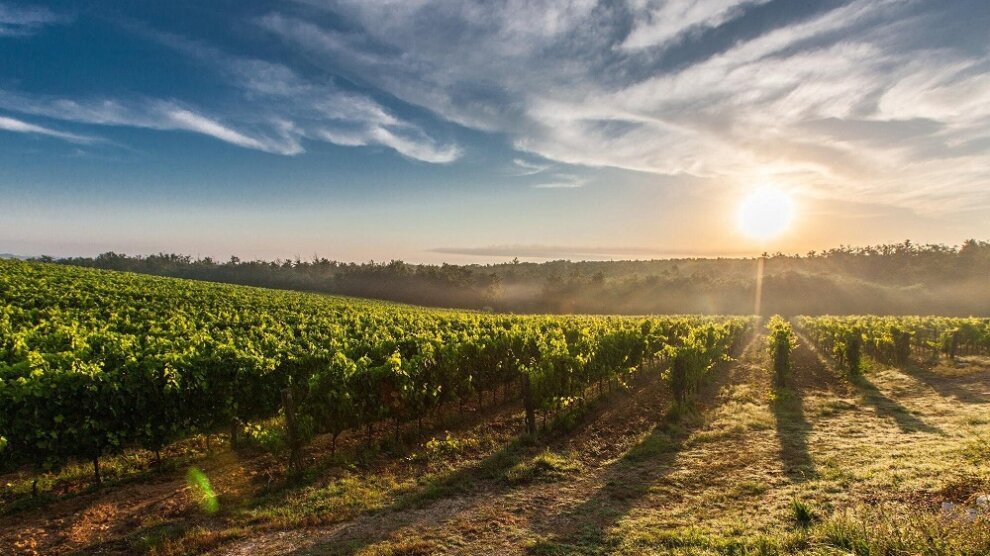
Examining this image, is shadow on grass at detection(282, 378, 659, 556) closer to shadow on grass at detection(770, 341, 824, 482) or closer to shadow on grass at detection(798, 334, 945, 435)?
shadow on grass at detection(770, 341, 824, 482)

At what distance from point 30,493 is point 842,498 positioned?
16.1 metres

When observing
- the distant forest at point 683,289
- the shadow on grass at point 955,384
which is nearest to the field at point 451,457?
the shadow on grass at point 955,384

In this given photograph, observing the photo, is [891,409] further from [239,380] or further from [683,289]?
[683,289]

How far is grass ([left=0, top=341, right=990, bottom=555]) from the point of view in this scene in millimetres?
7219

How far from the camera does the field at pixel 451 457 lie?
24.6 feet

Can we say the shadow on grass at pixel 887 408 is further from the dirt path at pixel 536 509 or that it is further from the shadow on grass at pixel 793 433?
the dirt path at pixel 536 509

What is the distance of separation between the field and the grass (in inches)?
2.2

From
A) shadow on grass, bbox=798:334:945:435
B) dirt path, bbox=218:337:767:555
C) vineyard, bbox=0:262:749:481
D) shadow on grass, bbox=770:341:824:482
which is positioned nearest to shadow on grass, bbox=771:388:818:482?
shadow on grass, bbox=770:341:824:482

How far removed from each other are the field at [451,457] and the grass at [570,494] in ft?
0.19

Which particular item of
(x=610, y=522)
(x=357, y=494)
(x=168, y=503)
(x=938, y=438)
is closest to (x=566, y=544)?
(x=610, y=522)

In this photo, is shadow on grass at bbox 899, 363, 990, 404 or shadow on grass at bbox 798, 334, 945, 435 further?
shadow on grass at bbox 899, 363, 990, 404

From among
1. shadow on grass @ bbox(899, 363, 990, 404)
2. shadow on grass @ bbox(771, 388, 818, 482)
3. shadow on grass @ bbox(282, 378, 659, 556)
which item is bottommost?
shadow on grass @ bbox(282, 378, 659, 556)

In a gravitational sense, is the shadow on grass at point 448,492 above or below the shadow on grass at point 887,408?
below

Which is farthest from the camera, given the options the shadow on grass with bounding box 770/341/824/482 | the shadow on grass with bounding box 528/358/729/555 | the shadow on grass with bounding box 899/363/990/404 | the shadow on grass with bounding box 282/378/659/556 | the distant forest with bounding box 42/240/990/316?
the distant forest with bounding box 42/240/990/316
